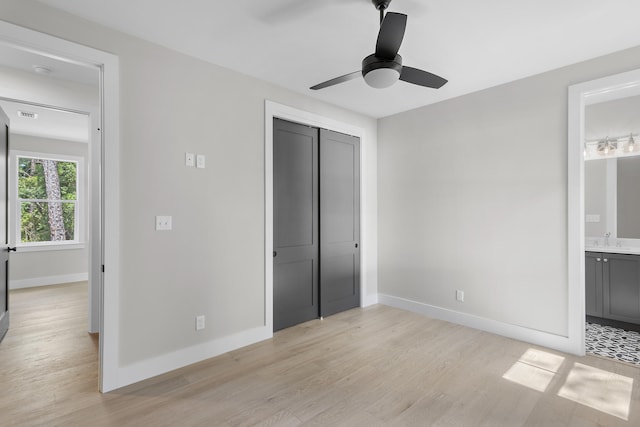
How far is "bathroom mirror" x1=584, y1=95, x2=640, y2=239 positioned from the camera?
3.84 meters

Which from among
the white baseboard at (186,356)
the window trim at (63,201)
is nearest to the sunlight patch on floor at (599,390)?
the white baseboard at (186,356)

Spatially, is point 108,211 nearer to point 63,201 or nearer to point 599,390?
point 599,390

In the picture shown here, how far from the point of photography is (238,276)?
311 centimetres

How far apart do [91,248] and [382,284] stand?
3.55 metres

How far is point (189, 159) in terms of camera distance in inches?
109

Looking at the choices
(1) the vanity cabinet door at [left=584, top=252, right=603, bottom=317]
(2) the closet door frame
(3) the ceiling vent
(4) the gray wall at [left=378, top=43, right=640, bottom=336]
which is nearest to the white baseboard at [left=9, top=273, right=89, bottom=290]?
(3) the ceiling vent

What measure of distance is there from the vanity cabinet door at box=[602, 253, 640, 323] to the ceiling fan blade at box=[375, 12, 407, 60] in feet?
11.4

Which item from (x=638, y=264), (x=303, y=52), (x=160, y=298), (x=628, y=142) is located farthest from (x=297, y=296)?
(x=628, y=142)

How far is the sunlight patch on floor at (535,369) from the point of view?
8.02 ft

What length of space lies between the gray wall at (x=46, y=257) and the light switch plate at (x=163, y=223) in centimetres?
496

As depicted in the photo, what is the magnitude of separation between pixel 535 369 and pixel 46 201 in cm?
778

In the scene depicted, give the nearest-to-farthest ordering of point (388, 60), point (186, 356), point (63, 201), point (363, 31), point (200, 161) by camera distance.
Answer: point (388, 60), point (363, 31), point (186, 356), point (200, 161), point (63, 201)

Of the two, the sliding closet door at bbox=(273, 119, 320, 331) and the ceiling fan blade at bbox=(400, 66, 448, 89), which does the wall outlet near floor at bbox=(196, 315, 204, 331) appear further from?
the ceiling fan blade at bbox=(400, 66, 448, 89)

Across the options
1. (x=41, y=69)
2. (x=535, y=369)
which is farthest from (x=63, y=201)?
(x=535, y=369)
